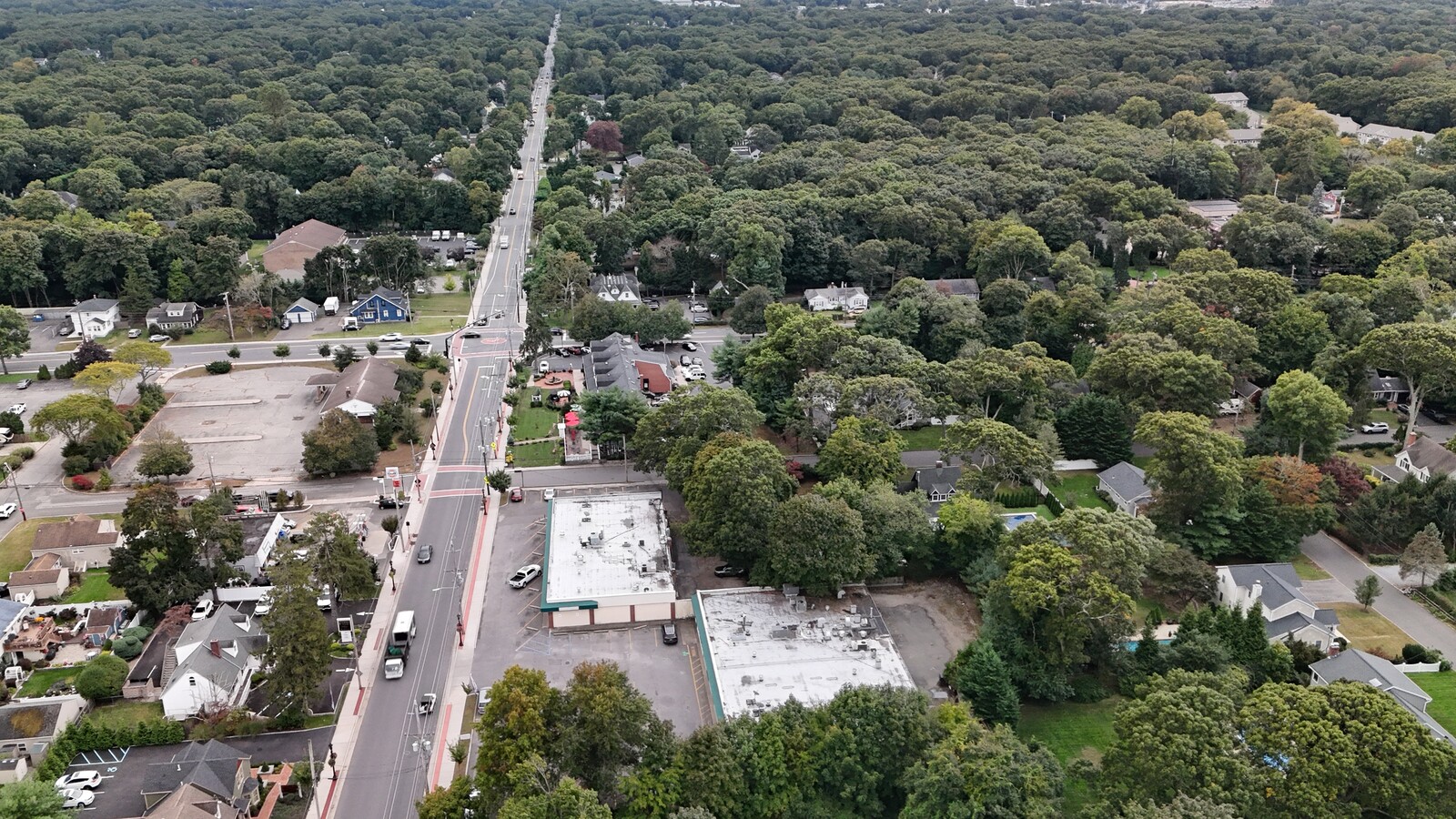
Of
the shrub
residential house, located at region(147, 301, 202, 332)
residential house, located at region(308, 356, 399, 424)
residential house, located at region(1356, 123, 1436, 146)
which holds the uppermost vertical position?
residential house, located at region(1356, 123, 1436, 146)

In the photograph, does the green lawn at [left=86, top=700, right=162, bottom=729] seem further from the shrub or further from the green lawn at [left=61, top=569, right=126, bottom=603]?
the shrub

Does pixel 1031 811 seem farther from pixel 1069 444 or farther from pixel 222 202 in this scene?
pixel 222 202

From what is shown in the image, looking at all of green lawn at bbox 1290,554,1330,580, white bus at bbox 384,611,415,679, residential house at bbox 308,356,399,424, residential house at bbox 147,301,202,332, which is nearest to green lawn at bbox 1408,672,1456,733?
A: green lawn at bbox 1290,554,1330,580

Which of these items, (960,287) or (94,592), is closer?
(94,592)

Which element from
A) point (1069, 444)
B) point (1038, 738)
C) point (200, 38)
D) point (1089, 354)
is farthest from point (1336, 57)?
point (200, 38)

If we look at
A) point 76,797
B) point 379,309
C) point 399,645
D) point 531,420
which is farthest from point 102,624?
point 379,309

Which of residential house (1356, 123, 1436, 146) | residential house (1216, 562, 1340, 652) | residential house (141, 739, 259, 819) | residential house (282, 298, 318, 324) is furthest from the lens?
residential house (1356, 123, 1436, 146)

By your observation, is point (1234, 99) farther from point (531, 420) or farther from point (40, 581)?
point (40, 581)
